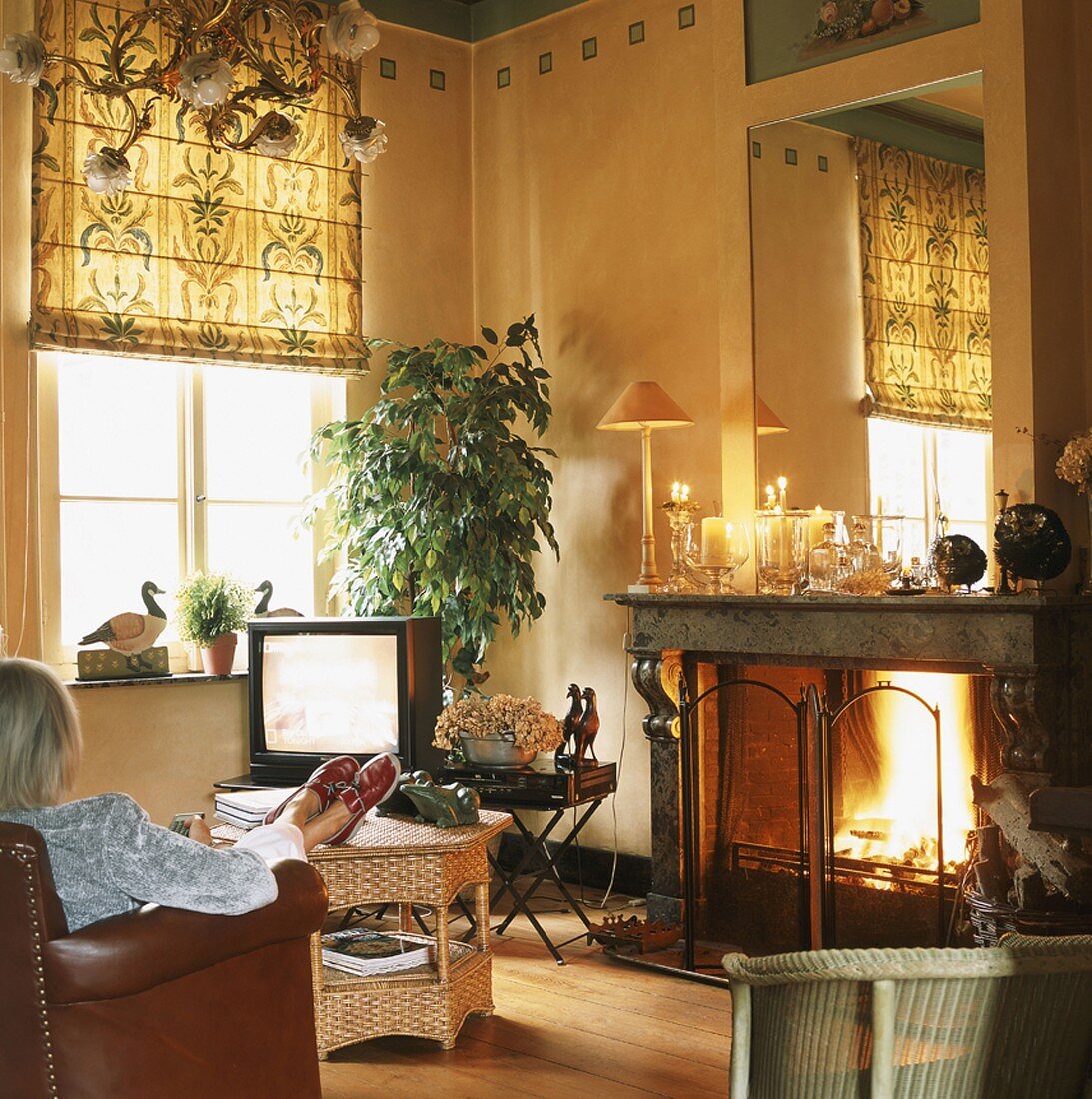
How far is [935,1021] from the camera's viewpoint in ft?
5.58

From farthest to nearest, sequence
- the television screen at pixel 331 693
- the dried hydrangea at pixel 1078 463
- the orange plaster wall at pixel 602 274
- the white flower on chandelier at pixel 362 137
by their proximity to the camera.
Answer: the orange plaster wall at pixel 602 274, the television screen at pixel 331 693, the dried hydrangea at pixel 1078 463, the white flower on chandelier at pixel 362 137

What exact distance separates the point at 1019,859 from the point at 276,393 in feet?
10.5

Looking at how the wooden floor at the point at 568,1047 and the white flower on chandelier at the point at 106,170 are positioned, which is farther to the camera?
the wooden floor at the point at 568,1047

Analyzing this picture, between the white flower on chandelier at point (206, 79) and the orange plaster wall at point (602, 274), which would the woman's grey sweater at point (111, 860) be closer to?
the white flower on chandelier at point (206, 79)

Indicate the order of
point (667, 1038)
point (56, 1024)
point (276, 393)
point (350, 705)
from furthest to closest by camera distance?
point (276, 393) < point (350, 705) < point (667, 1038) < point (56, 1024)

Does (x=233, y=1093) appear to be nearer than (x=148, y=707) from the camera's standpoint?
Yes

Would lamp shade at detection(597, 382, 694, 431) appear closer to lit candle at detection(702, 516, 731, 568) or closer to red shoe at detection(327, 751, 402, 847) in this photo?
lit candle at detection(702, 516, 731, 568)

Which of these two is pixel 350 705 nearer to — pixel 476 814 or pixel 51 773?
pixel 476 814

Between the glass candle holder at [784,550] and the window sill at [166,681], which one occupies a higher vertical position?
the glass candle holder at [784,550]

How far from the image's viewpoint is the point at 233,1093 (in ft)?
8.53

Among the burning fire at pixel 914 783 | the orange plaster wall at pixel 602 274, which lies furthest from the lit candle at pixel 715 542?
the burning fire at pixel 914 783

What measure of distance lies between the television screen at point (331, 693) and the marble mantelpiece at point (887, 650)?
87 cm

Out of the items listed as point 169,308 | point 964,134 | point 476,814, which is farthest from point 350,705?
point 964,134

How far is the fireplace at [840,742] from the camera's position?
3.76 meters
